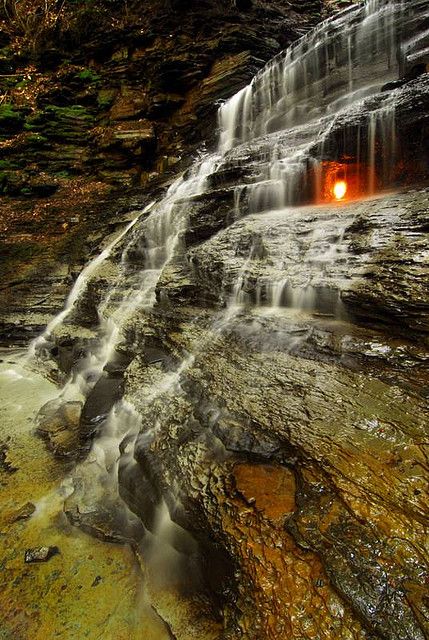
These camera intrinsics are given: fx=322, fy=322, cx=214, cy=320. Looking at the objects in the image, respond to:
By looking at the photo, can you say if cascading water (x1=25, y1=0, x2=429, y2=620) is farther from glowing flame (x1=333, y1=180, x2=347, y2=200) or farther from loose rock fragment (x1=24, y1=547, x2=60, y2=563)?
loose rock fragment (x1=24, y1=547, x2=60, y2=563)

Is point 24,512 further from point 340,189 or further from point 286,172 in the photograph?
point 340,189

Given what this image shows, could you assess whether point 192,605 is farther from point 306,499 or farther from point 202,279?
point 202,279

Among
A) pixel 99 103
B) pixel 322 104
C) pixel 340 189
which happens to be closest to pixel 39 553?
pixel 340 189

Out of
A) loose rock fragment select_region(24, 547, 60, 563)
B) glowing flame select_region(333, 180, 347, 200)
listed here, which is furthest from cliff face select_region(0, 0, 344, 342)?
loose rock fragment select_region(24, 547, 60, 563)

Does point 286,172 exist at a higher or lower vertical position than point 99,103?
lower

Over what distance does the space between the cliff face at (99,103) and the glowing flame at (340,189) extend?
645 centimetres

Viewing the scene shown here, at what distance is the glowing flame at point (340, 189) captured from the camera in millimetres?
6379

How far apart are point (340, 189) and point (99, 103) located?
1218 cm

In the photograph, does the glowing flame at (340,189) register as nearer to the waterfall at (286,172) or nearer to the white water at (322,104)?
the waterfall at (286,172)

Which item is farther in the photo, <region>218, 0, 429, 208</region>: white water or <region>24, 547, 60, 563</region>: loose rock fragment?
<region>218, 0, 429, 208</region>: white water

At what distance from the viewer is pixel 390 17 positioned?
910cm

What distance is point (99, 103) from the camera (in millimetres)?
13594

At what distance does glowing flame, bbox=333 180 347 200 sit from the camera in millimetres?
6379

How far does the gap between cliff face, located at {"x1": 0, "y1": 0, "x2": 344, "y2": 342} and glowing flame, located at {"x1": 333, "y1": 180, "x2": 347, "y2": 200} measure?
645cm
